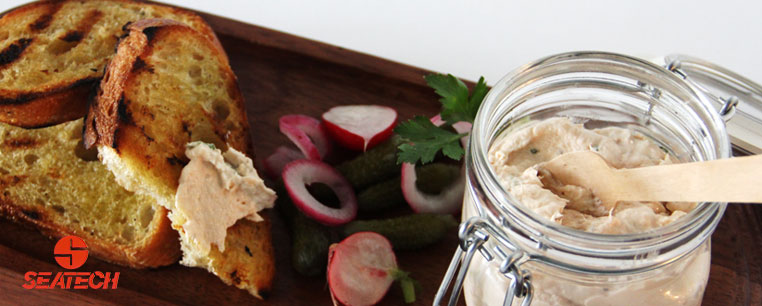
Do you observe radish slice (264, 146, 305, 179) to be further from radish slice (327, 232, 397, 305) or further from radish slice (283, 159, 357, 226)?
radish slice (327, 232, 397, 305)

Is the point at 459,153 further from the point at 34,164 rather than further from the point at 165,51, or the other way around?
the point at 34,164

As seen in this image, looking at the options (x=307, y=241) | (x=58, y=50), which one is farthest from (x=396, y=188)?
(x=58, y=50)

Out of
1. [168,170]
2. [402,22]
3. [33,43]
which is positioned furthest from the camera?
[402,22]

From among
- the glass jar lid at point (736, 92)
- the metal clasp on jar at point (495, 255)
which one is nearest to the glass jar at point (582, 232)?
the metal clasp on jar at point (495, 255)

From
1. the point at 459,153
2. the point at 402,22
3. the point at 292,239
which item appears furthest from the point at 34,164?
the point at 402,22

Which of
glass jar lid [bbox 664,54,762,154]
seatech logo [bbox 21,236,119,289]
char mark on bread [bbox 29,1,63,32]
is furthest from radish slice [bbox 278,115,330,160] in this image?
glass jar lid [bbox 664,54,762,154]

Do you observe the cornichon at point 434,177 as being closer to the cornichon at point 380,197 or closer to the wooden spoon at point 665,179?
the cornichon at point 380,197

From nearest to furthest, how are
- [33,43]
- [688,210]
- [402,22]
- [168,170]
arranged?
[688,210], [168,170], [33,43], [402,22]
